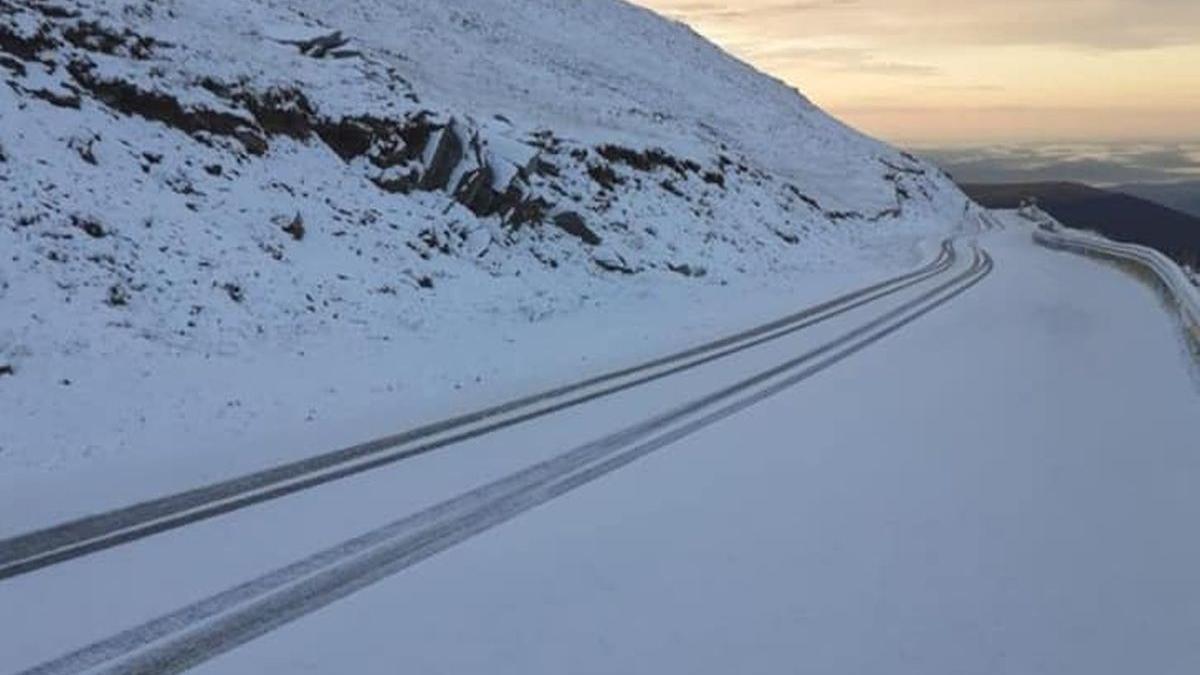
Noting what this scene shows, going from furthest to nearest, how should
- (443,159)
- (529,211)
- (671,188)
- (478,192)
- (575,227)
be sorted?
(671,188) → (575,227) → (529,211) → (478,192) → (443,159)

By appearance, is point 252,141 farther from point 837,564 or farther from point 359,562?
point 837,564

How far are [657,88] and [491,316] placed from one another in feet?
167

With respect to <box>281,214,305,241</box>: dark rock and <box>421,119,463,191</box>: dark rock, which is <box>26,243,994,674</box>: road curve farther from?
<box>421,119,463,191</box>: dark rock

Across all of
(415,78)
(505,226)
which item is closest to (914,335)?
(505,226)

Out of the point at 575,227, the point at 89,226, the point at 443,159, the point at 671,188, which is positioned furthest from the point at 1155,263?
the point at 89,226

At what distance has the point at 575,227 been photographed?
89.7 feet

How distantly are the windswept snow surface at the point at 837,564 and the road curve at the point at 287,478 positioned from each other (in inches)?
77.8

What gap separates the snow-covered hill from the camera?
13.6 m

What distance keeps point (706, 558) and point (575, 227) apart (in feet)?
68.8

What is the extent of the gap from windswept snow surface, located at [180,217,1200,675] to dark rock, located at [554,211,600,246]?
1549cm

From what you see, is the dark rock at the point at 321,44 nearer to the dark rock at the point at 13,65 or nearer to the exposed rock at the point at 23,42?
the exposed rock at the point at 23,42

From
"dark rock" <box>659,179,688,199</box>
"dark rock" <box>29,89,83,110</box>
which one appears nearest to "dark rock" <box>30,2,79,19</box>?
"dark rock" <box>29,89,83,110</box>

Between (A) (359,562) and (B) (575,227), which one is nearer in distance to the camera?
(A) (359,562)

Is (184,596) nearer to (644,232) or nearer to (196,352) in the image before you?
(196,352)
